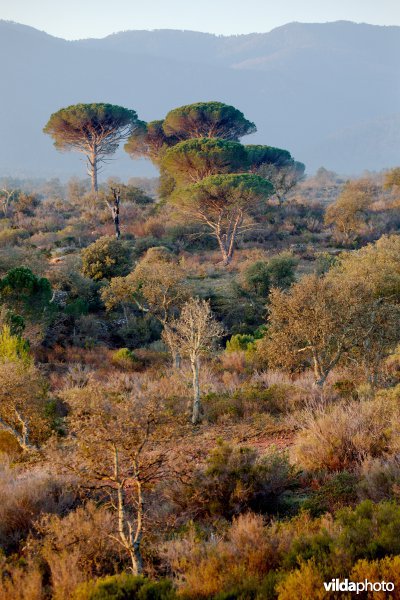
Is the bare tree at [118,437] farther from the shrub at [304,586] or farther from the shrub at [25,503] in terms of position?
the shrub at [304,586]

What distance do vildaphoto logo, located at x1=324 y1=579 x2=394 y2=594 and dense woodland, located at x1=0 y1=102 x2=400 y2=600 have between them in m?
0.08

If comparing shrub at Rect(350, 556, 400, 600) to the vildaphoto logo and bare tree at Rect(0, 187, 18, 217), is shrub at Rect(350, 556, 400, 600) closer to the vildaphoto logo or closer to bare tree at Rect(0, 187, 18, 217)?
the vildaphoto logo

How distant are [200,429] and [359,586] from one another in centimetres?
628

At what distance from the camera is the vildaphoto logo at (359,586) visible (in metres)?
4.02

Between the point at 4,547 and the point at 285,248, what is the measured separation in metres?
30.1

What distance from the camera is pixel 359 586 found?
4105mm

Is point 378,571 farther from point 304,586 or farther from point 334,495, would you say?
point 334,495

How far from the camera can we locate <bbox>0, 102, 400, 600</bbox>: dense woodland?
4859mm

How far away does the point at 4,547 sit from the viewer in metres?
6.04

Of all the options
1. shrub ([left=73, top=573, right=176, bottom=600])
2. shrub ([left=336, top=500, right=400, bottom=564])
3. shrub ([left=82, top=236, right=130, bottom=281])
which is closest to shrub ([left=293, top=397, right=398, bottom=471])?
shrub ([left=336, top=500, right=400, bottom=564])

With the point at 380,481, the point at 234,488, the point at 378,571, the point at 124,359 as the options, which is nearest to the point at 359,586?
the point at 378,571

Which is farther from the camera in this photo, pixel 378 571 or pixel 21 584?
pixel 21 584

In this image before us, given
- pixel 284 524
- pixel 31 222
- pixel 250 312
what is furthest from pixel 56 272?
pixel 284 524

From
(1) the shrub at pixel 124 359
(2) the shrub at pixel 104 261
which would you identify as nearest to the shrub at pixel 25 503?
(1) the shrub at pixel 124 359
